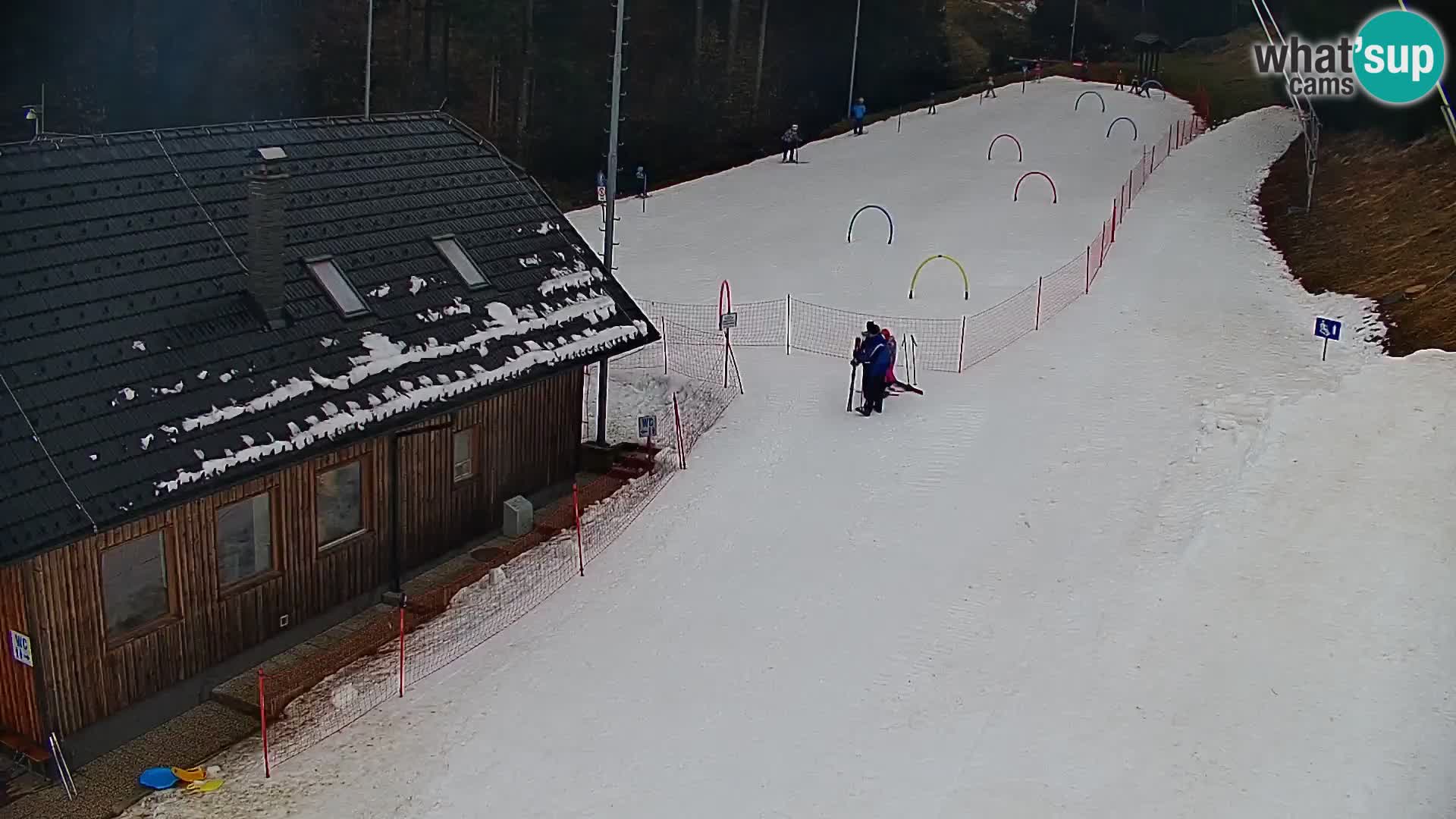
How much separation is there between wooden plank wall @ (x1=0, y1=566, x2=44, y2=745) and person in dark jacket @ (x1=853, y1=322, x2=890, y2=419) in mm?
11893

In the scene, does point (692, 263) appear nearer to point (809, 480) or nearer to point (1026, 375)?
point (1026, 375)

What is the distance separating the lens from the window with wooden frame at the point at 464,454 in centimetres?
1669

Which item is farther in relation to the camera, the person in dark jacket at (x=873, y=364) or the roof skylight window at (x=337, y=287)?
the person in dark jacket at (x=873, y=364)

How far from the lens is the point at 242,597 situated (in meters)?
13.9

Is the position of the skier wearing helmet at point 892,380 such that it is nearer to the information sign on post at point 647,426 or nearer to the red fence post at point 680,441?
the red fence post at point 680,441

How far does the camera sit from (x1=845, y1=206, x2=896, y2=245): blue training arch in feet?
105

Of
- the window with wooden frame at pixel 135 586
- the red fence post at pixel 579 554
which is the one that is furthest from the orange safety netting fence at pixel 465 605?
the window with wooden frame at pixel 135 586

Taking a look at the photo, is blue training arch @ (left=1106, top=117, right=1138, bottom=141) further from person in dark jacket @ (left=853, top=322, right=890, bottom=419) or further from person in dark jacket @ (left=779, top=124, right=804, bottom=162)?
person in dark jacket @ (left=853, top=322, right=890, bottom=419)

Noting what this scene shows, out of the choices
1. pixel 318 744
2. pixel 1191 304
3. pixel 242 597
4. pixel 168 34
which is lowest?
pixel 318 744

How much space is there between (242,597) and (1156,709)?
29.8 ft

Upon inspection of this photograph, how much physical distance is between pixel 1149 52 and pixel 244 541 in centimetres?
5063

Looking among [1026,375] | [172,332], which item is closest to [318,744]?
[172,332]

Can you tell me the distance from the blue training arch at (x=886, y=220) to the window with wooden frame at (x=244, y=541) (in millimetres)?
20027

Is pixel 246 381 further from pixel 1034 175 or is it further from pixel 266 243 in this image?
pixel 1034 175
